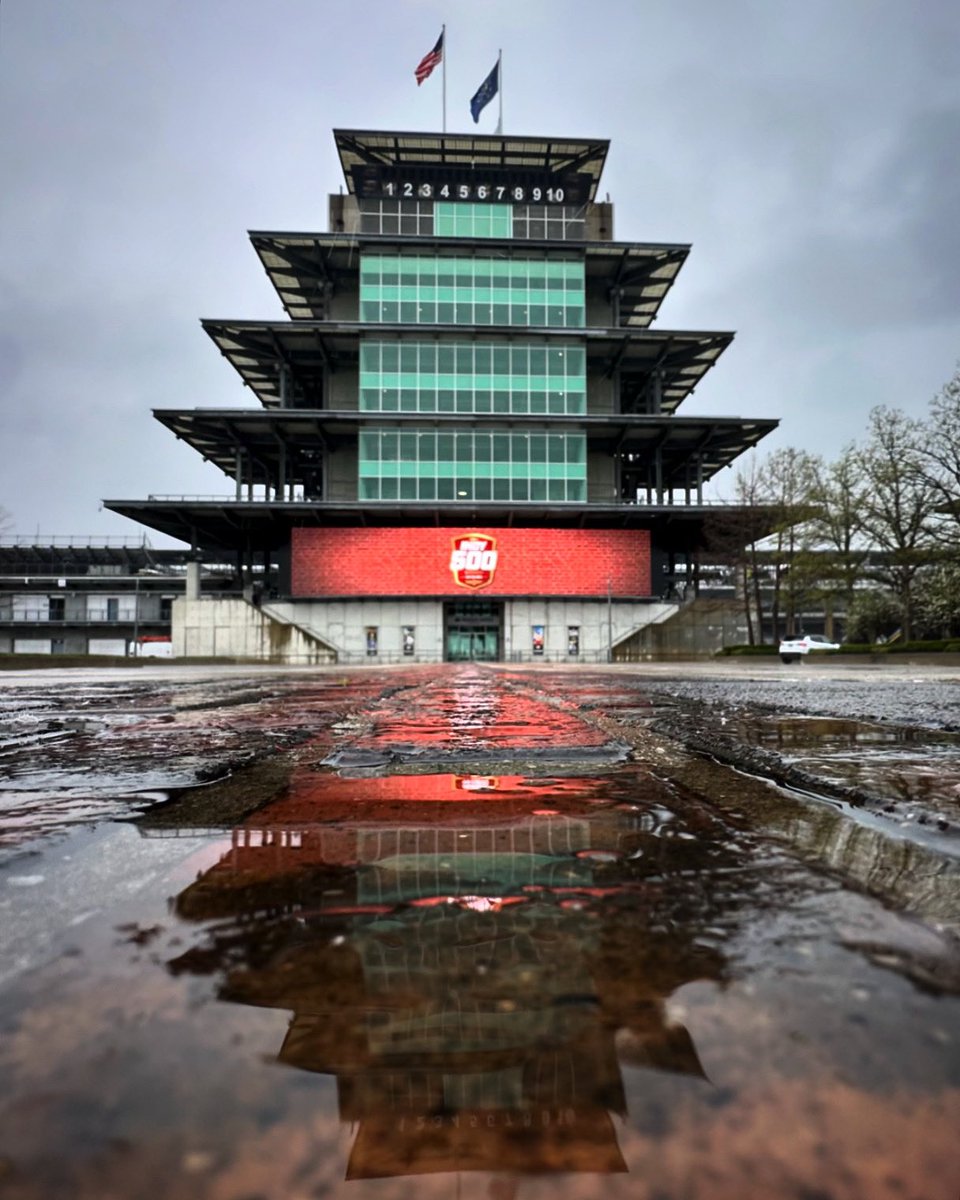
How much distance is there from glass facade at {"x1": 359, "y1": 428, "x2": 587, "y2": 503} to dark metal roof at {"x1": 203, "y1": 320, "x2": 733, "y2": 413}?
5990 mm

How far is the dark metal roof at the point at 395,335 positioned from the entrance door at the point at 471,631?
15.0 m

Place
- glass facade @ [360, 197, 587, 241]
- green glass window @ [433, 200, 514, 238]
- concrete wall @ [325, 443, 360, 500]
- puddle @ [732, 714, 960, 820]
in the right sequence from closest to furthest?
puddle @ [732, 714, 960, 820] → concrete wall @ [325, 443, 360, 500] → green glass window @ [433, 200, 514, 238] → glass facade @ [360, 197, 587, 241]

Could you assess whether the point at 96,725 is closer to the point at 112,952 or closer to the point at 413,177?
the point at 112,952

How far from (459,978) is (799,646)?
34717 millimetres

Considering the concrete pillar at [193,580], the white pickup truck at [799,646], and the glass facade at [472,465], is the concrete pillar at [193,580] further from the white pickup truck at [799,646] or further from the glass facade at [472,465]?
the white pickup truck at [799,646]

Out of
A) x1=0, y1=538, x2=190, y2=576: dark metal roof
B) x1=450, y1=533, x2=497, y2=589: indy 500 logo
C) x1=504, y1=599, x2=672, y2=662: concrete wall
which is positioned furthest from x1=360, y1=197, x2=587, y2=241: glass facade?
x1=0, y1=538, x2=190, y2=576: dark metal roof

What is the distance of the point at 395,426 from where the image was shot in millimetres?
40344

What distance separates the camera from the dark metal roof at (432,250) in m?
42.2

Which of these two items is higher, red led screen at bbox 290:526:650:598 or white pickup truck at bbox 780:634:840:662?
red led screen at bbox 290:526:650:598

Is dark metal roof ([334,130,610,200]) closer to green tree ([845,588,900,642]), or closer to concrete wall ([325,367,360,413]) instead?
concrete wall ([325,367,360,413])

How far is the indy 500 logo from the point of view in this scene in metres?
39.3

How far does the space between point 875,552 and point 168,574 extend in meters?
50.8

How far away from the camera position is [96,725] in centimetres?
367

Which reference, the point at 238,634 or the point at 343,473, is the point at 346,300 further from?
the point at 238,634
